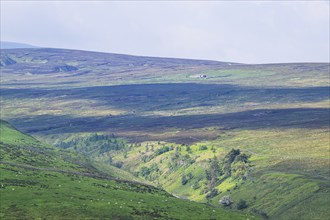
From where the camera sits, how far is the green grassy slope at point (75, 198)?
8312cm

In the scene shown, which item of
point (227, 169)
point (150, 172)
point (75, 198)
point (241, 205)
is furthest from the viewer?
point (150, 172)

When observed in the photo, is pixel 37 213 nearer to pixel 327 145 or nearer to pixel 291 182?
pixel 291 182

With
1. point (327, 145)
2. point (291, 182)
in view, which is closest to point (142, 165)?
point (327, 145)

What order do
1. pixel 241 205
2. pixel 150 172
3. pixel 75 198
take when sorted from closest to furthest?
Result: pixel 75 198, pixel 241 205, pixel 150 172

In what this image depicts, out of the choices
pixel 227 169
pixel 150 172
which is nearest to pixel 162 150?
pixel 150 172

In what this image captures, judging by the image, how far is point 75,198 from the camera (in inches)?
3637

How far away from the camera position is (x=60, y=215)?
80.5m

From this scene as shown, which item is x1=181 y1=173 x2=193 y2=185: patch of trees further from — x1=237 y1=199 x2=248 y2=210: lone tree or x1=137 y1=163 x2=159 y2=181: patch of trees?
x1=237 y1=199 x2=248 y2=210: lone tree

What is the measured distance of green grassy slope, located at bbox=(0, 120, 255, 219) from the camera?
83125mm

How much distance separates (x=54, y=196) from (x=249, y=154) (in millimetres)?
84540

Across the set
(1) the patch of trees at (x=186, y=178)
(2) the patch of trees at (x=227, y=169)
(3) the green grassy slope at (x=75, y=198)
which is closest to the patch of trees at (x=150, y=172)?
(1) the patch of trees at (x=186, y=178)

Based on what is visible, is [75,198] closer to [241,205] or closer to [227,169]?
[241,205]

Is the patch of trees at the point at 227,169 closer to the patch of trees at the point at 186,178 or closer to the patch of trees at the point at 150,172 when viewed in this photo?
the patch of trees at the point at 186,178

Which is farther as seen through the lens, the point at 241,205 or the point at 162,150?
the point at 162,150
